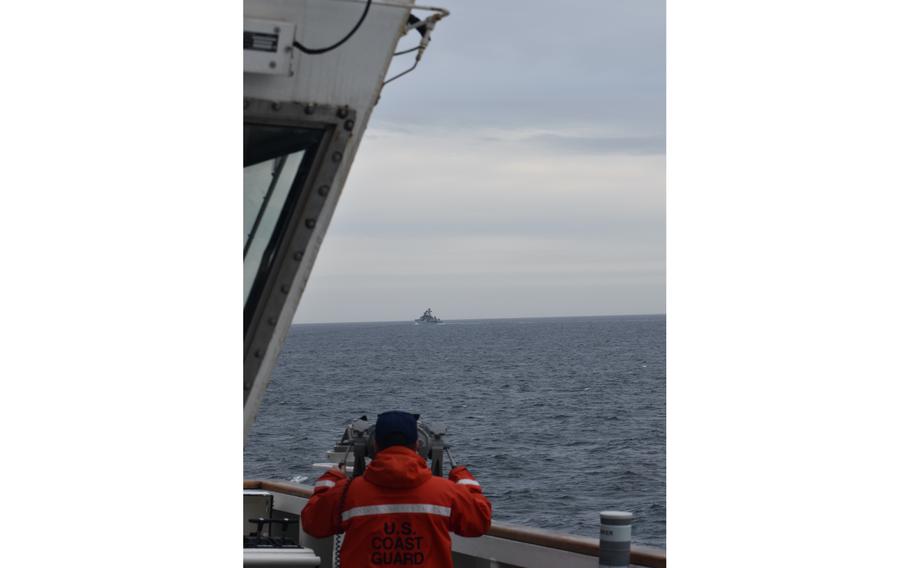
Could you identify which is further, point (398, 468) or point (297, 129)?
point (398, 468)

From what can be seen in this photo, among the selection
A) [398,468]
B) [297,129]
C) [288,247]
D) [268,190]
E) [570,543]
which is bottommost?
[570,543]

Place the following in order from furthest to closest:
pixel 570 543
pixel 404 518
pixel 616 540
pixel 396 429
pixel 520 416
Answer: pixel 520 416
pixel 570 543
pixel 616 540
pixel 404 518
pixel 396 429

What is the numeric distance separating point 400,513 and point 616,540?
0.76m

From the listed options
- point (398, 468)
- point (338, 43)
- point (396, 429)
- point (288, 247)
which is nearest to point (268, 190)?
point (288, 247)

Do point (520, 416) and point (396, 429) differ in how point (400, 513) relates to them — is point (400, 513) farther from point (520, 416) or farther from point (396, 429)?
point (520, 416)

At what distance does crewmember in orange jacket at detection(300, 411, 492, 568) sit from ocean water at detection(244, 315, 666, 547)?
185 inches

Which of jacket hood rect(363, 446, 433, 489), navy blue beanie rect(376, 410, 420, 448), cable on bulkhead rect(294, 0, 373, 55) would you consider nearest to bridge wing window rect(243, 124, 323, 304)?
cable on bulkhead rect(294, 0, 373, 55)

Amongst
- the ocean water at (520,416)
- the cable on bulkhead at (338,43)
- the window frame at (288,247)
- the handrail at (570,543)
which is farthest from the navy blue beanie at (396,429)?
the ocean water at (520,416)

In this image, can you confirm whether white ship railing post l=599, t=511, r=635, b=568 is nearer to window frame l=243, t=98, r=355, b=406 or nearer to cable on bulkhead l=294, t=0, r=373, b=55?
window frame l=243, t=98, r=355, b=406

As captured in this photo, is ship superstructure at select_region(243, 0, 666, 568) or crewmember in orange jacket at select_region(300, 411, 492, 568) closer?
ship superstructure at select_region(243, 0, 666, 568)

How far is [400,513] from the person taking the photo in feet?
12.8

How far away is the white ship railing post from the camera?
4.12m
